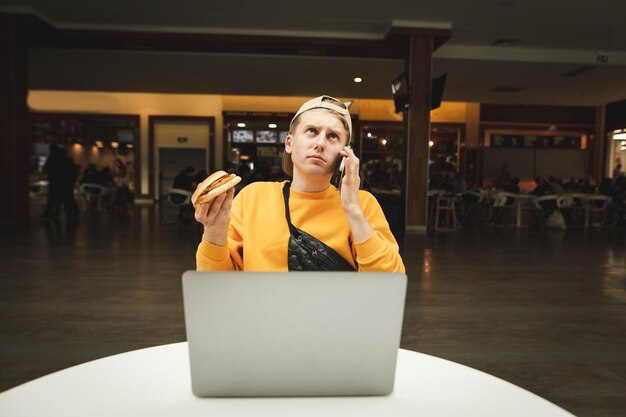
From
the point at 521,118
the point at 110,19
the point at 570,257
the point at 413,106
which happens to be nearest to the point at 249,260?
the point at 570,257

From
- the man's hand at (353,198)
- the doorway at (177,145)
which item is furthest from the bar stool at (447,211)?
the doorway at (177,145)

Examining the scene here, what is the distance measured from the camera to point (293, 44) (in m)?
9.96

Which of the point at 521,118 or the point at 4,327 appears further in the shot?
the point at 521,118

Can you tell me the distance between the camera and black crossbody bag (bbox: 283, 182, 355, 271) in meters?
1.30

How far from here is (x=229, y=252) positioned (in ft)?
4.38

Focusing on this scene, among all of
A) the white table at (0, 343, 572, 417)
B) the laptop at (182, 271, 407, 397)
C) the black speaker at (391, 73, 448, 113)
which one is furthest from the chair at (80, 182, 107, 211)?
the laptop at (182, 271, 407, 397)

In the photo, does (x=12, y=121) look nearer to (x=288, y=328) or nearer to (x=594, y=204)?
(x=288, y=328)

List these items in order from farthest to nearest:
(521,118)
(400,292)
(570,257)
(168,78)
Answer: (521,118)
(168,78)
(570,257)
(400,292)

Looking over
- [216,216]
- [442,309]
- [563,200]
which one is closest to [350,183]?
[216,216]

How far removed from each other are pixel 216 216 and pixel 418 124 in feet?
29.3

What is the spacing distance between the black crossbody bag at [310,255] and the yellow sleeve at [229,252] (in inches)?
5.8

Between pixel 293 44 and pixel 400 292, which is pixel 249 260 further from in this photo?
pixel 293 44

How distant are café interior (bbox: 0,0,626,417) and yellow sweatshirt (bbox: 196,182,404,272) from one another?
1.63 meters

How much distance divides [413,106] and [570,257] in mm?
4084
